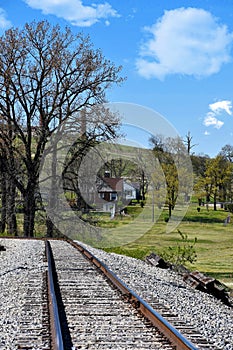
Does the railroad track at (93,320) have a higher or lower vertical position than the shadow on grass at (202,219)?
lower

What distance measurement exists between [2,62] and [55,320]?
2727cm

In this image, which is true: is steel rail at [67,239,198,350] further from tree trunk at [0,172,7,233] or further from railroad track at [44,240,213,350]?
tree trunk at [0,172,7,233]

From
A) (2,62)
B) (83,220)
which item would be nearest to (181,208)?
(83,220)

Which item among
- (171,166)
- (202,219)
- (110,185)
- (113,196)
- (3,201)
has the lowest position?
(202,219)

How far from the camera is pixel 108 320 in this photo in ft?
20.8

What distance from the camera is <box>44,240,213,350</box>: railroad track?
5.22m

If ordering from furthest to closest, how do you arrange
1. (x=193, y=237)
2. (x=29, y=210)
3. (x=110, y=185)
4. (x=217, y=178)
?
(x=217, y=178), (x=193, y=237), (x=29, y=210), (x=110, y=185)

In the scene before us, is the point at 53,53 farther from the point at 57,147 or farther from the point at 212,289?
the point at 212,289

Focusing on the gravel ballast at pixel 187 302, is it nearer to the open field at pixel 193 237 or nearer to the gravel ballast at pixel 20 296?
the gravel ballast at pixel 20 296

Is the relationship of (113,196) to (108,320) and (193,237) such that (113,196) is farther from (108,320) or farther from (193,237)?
(108,320)

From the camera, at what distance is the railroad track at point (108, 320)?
5.22 metres

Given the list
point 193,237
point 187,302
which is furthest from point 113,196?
point 187,302

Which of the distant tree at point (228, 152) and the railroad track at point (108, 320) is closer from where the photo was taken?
the railroad track at point (108, 320)

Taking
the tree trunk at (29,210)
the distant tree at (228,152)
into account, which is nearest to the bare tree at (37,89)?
the tree trunk at (29,210)
